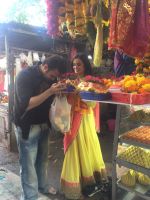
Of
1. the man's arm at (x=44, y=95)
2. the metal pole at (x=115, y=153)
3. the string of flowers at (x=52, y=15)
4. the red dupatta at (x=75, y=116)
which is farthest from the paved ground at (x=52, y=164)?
the string of flowers at (x=52, y=15)

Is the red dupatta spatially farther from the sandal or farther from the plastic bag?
the sandal

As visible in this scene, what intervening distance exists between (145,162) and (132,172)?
0.39 meters

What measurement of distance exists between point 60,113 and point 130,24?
140 centimetres

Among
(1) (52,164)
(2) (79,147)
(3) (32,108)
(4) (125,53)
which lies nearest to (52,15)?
(4) (125,53)

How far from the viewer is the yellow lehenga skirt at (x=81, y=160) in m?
3.80

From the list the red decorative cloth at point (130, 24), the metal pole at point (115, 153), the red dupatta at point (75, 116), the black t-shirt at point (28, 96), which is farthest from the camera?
the red dupatta at point (75, 116)

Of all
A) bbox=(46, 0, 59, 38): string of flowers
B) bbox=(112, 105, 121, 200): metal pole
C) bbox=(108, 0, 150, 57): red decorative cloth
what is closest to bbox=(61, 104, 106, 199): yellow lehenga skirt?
bbox=(112, 105, 121, 200): metal pole

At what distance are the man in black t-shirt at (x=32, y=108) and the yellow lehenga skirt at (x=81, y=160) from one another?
531 mm

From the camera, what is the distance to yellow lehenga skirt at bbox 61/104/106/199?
3.80 meters

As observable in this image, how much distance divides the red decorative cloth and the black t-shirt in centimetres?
113

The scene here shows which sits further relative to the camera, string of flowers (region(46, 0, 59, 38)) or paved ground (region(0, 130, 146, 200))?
paved ground (region(0, 130, 146, 200))

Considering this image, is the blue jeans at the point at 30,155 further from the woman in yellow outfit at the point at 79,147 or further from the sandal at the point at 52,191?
the sandal at the point at 52,191

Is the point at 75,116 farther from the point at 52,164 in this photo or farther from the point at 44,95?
the point at 52,164

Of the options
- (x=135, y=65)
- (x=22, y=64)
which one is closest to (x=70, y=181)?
(x=135, y=65)
